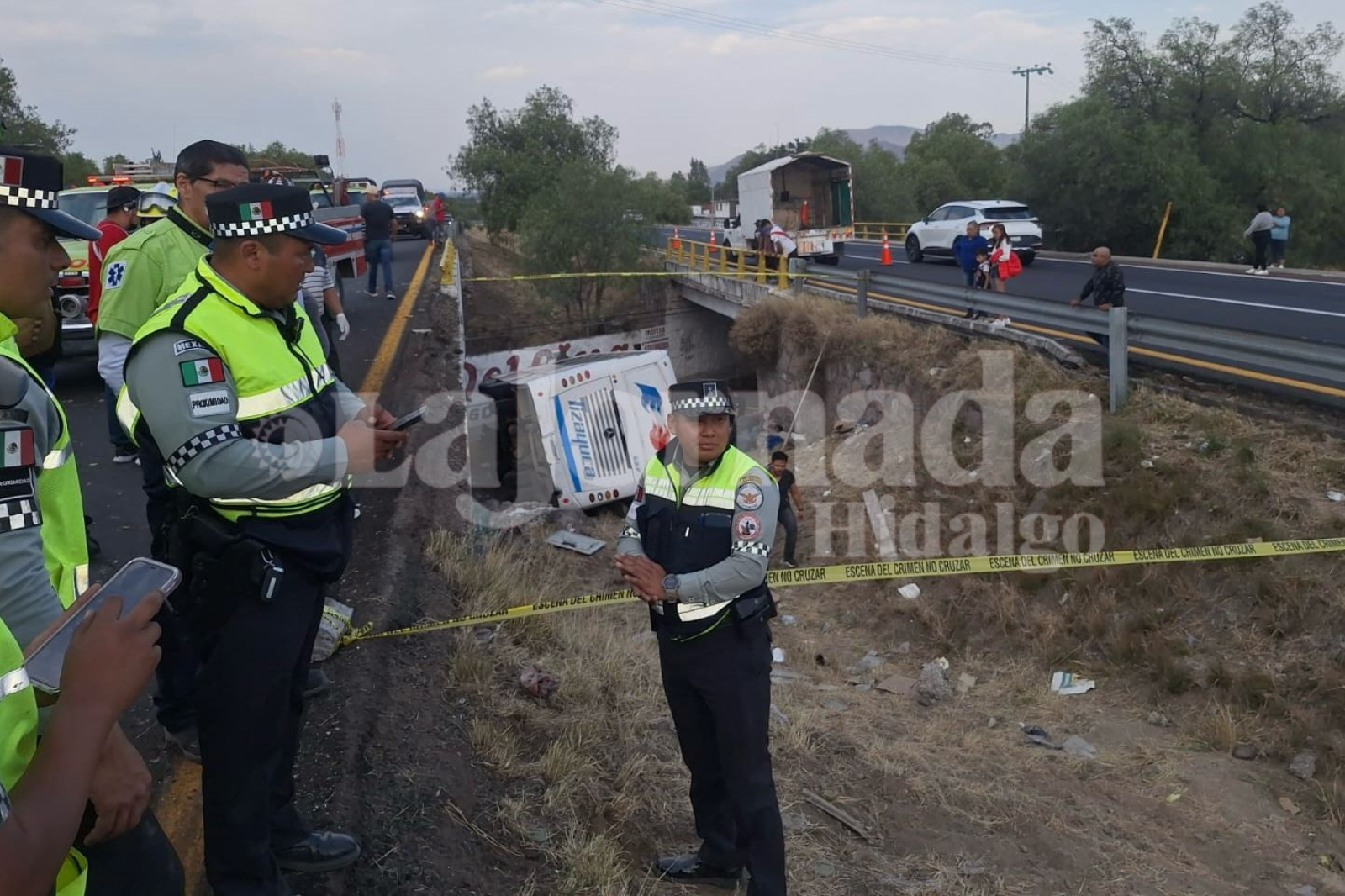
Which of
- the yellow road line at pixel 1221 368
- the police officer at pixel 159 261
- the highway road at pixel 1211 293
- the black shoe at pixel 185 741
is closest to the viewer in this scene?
the black shoe at pixel 185 741

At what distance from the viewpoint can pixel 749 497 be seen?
3.41 m

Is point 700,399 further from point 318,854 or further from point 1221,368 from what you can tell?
point 1221,368

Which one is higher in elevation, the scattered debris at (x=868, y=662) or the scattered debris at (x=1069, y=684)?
the scattered debris at (x=1069, y=684)

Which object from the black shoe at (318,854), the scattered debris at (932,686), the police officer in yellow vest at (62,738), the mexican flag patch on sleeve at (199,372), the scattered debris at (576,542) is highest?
the mexican flag patch on sleeve at (199,372)

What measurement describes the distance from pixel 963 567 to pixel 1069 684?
1.38m

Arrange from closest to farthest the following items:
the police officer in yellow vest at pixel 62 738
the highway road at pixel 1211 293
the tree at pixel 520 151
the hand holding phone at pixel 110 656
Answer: the police officer in yellow vest at pixel 62 738, the hand holding phone at pixel 110 656, the highway road at pixel 1211 293, the tree at pixel 520 151

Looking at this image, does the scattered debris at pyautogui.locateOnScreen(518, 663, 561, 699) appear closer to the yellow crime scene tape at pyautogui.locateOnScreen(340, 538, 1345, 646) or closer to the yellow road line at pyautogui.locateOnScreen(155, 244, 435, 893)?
the yellow crime scene tape at pyautogui.locateOnScreen(340, 538, 1345, 646)

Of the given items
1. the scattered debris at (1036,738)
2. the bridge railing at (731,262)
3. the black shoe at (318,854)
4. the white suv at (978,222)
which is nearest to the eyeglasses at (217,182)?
the black shoe at (318,854)

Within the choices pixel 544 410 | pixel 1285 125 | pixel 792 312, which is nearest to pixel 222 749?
pixel 544 410

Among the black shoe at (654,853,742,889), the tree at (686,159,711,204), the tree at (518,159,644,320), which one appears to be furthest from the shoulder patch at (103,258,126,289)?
the tree at (686,159,711,204)

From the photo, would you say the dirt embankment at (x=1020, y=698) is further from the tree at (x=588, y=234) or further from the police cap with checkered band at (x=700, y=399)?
the tree at (x=588, y=234)

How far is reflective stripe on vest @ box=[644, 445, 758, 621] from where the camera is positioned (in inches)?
133

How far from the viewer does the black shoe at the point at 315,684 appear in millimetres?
3906

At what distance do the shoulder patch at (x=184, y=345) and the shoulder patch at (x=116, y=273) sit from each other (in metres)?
1.67
